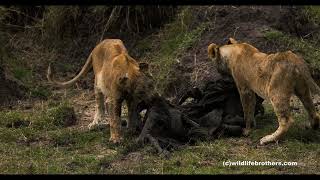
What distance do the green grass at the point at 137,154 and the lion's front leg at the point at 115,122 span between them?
0.10 metres

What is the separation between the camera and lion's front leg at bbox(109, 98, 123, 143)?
8.48m

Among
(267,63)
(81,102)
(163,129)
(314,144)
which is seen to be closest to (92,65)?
(81,102)

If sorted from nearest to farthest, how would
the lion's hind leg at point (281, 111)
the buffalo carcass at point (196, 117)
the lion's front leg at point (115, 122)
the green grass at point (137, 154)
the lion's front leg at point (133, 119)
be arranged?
1. the green grass at point (137, 154)
2. the lion's hind leg at point (281, 111)
3. the buffalo carcass at point (196, 117)
4. the lion's front leg at point (115, 122)
5. the lion's front leg at point (133, 119)

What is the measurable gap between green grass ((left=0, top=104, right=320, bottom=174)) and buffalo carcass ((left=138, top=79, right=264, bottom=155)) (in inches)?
6.7

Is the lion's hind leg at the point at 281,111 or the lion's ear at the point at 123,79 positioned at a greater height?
the lion's ear at the point at 123,79

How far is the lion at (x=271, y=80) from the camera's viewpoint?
26.7 ft

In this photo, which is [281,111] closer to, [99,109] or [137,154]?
[137,154]

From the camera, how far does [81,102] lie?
11227 millimetres

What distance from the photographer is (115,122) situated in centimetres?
852

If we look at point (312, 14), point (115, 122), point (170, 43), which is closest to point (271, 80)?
point (115, 122)

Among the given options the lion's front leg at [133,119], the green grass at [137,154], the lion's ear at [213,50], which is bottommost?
the green grass at [137,154]

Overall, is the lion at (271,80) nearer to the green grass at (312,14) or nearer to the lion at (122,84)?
the lion at (122,84)

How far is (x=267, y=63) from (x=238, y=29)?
3.95 m

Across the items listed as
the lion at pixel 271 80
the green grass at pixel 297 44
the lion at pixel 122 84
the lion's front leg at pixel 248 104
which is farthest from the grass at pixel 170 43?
the lion's front leg at pixel 248 104
